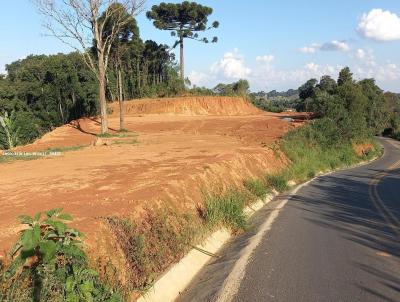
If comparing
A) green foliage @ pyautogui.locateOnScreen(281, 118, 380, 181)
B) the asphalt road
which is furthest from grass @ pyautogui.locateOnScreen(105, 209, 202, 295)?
green foliage @ pyautogui.locateOnScreen(281, 118, 380, 181)

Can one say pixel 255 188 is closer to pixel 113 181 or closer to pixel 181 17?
pixel 113 181

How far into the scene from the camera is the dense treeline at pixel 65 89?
55656 mm

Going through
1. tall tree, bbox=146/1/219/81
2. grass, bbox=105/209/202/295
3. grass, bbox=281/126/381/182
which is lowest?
grass, bbox=281/126/381/182

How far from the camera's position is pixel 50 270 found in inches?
210

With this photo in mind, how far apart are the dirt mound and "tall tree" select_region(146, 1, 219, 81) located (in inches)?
326

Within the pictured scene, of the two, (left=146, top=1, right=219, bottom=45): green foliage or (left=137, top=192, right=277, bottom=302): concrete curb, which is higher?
(left=146, top=1, right=219, bottom=45): green foliage

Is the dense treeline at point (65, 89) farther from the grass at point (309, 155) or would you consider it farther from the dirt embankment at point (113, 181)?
the dirt embankment at point (113, 181)

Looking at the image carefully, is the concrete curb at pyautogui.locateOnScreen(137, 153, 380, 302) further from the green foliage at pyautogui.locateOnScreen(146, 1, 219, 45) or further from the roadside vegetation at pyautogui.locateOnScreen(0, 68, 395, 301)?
the green foliage at pyautogui.locateOnScreen(146, 1, 219, 45)

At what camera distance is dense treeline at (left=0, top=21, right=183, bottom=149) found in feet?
183

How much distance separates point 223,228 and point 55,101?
52.6 meters

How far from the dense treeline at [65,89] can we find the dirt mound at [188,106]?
2.90 metres

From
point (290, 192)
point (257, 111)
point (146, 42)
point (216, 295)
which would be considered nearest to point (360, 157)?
point (257, 111)

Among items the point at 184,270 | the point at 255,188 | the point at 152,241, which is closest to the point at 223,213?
the point at 184,270

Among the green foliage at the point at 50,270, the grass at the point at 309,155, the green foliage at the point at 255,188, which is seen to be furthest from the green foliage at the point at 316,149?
the green foliage at the point at 50,270
